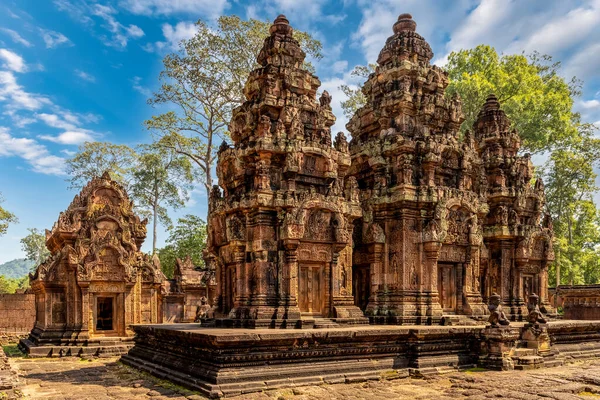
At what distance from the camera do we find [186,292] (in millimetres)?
22938

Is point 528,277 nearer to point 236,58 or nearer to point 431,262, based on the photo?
point 431,262

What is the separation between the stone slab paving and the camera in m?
9.38

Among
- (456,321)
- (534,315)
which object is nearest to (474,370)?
(456,321)

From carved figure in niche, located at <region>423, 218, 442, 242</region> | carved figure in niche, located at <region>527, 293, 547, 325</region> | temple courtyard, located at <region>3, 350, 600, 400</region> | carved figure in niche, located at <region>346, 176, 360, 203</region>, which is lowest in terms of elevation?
temple courtyard, located at <region>3, 350, 600, 400</region>

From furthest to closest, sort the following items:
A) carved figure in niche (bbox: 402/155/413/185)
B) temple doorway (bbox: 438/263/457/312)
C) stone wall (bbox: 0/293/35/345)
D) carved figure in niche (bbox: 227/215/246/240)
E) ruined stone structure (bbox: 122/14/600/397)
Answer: stone wall (bbox: 0/293/35/345)
temple doorway (bbox: 438/263/457/312)
carved figure in niche (bbox: 402/155/413/185)
carved figure in niche (bbox: 227/215/246/240)
ruined stone structure (bbox: 122/14/600/397)

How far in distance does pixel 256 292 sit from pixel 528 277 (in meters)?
10.8

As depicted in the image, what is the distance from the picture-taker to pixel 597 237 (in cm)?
3033

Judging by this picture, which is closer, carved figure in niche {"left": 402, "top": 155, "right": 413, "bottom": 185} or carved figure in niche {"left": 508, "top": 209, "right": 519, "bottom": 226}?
carved figure in niche {"left": 402, "top": 155, "right": 413, "bottom": 185}

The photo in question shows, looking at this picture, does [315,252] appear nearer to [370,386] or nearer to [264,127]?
[264,127]

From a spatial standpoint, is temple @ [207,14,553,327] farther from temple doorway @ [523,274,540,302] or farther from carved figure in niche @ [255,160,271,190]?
temple doorway @ [523,274,540,302]

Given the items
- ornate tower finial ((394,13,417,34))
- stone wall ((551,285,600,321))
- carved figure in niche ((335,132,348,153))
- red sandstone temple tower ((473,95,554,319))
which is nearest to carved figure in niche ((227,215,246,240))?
carved figure in niche ((335,132,348,153))

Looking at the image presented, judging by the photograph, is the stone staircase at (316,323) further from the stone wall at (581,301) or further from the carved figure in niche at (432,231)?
the stone wall at (581,301)

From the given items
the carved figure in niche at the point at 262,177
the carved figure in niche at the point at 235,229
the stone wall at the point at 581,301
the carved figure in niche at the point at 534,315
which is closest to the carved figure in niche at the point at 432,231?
the carved figure in niche at the point at 534,315

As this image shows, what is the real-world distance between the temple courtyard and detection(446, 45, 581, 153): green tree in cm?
1647
